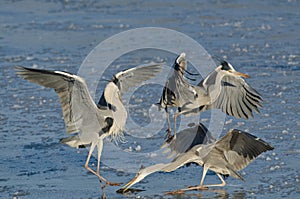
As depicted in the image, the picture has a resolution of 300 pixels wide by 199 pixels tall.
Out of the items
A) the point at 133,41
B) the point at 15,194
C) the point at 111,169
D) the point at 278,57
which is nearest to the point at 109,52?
the point at 133,41

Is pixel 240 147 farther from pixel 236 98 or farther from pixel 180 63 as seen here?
pixel 236 98

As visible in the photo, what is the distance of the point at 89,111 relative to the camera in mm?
7312

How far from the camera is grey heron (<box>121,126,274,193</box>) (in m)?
6.51

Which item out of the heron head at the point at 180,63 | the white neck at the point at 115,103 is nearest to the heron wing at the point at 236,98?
the heron head at the point at 180,63

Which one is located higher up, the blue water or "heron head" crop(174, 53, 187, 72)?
"heron head" crop(174, 53, 187, 72)

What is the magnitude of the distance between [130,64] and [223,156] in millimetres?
5044

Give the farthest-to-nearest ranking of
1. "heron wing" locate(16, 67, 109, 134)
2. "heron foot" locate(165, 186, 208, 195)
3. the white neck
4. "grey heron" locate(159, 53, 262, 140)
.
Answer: "grey heron" locate(159, 53, 262, 140)
the white neck
"heron wing" locate(16, 67, 109, 134)
"heron foot" locate(165, 186, 208, 195)

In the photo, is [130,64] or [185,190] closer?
[185,190]

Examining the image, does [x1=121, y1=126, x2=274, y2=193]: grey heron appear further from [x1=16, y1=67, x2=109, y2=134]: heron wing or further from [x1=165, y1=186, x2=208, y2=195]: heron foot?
[x1=16, y1=67, x2=109, y2=134]: heron wing

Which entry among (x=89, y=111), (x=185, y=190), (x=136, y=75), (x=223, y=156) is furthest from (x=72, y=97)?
(x=223, y=156)

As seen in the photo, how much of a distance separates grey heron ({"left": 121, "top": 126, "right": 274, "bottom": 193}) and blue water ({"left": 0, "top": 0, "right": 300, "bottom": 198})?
0.19 m

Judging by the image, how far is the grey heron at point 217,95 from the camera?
779 cm

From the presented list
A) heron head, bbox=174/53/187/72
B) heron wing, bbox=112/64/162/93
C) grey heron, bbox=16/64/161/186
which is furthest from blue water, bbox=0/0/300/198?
heron head, bbox=174/53/187/72

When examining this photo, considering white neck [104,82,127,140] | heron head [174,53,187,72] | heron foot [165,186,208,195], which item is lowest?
heron foot [165,186,208,195]
